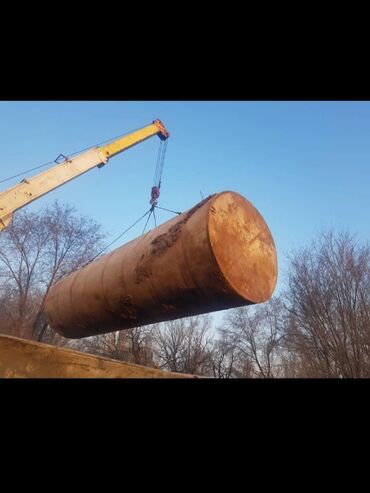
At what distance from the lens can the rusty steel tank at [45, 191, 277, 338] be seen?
11.6 feet

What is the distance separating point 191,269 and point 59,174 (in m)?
11.1

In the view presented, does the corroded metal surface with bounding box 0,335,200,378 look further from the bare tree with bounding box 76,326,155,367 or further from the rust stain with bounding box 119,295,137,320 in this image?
the bare tree with bounding box 76,326,155,367

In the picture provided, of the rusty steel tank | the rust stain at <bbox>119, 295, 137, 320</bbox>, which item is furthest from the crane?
the rust stain at <bbox>119, 295, 137, 320</bbox>

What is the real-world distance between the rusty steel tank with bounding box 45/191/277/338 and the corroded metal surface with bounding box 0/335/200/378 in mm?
1181

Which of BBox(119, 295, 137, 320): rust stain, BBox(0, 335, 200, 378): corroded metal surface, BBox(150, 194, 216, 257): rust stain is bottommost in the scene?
BBox(0, 335, 200, 378): corroded metal surface

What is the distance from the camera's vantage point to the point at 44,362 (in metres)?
2.36

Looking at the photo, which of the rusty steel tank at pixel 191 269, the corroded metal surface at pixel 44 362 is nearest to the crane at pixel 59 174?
the rusty steel tank at pixel 191 269

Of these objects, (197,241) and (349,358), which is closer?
(197,241)

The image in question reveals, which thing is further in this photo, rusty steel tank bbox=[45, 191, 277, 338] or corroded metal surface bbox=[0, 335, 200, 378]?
rusty steel tank bbox=[45, 191, 277, 338]
